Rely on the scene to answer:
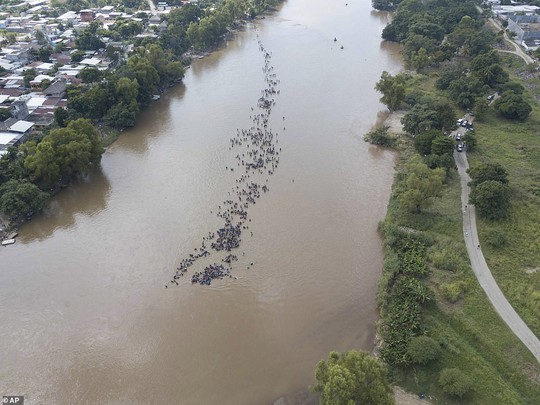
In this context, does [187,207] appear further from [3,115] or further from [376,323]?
[3,115]

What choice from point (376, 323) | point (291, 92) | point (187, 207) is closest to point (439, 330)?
point (376, 323)

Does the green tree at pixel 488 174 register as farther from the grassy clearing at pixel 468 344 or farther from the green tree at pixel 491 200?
the grassy clearing at pixel 468 344

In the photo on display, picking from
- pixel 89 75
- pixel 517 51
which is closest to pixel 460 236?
pixel 89 75

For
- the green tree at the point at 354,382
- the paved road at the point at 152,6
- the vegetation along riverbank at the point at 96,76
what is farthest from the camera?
the paved road at the point at 152,6

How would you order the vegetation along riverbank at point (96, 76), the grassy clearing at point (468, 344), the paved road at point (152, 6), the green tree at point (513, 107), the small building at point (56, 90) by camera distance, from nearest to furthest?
the grassy clearing at point (468, 344) < the vegetation along riverbank at point (96, 76) < the green tree at point (513, 107) < the small building at point (56, 90) < the paved road at point (152, 6)

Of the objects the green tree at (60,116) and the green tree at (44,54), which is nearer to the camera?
the green tree at (60,116)

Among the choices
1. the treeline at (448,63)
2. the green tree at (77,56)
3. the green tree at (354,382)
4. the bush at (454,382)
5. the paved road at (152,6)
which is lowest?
the bush at (454,382)

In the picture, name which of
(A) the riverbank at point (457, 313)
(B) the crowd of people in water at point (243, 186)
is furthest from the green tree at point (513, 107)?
(B) the crowd of people in water at point (243, 186)
